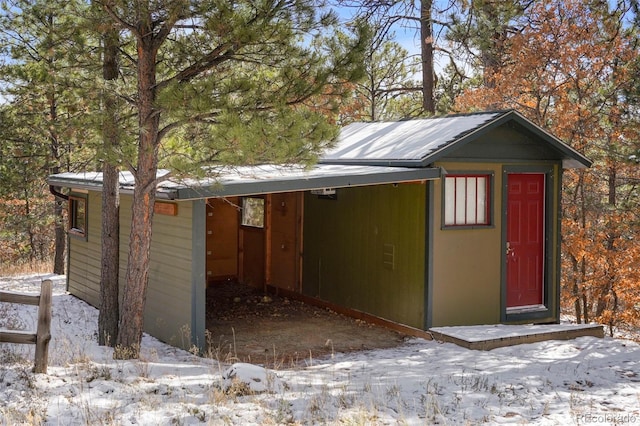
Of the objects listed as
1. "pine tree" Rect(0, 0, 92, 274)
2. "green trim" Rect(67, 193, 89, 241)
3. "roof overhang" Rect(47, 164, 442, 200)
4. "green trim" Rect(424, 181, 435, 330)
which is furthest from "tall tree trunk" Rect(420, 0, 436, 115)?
"green trim" Rect(67, 193, 89, 241)

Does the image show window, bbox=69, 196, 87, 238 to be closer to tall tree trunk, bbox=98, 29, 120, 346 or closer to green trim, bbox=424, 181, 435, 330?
tall tree trunk, bbox=98, 29, 120, 346

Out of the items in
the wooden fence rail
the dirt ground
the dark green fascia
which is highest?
the dark green fascia

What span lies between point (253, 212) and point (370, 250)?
3.91 meters

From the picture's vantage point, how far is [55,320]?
1041 centimetres

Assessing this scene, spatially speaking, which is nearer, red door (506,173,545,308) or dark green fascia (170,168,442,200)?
dark green fascia (170,168,442,200)

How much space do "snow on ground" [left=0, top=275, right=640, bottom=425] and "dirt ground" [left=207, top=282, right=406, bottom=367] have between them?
0.57 m

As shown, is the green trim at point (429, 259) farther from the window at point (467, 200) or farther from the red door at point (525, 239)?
the red door at point (525, 239)

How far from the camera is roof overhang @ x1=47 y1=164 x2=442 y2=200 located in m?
7.45

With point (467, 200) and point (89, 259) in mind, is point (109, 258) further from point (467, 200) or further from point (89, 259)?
point (467, 200)

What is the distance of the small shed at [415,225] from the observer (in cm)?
820

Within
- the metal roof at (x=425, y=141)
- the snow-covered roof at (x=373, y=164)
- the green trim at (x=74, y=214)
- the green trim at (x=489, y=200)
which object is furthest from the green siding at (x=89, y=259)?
the green trim at (x=489, y=200)

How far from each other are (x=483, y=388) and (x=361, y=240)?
4.33m

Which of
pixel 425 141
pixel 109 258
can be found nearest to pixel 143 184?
pixel 109 258

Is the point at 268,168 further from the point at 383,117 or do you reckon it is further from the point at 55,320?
the point at 383,117
